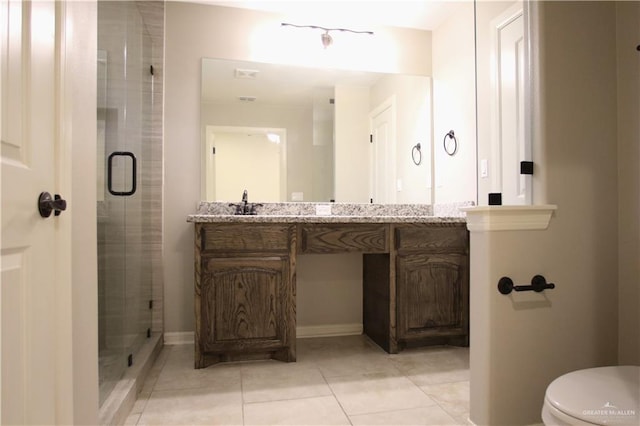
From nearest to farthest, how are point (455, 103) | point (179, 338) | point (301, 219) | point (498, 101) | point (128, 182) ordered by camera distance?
1. point (498, 101)
2. point (128, 182)
3. point (301, 219)
4. point (179, 338)
5. point (455, 103)

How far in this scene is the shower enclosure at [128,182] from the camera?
1.62 meters

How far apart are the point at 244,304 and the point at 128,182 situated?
0.90m

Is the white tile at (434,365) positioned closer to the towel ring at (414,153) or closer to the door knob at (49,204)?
the towel ring at (414,153)

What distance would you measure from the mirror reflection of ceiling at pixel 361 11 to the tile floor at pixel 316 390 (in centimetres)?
237

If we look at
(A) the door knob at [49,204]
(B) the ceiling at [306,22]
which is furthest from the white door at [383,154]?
(A) the door knob at [49,204]

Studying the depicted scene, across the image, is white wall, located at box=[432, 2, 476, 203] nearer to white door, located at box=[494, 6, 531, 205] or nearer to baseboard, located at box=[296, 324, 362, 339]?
white door, located at box=[494, 6, 531, 205]

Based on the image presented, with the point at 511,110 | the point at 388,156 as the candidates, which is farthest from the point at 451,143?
the point at 511,110

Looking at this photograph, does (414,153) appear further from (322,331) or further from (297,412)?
(297,412)

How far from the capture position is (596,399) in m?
0.91

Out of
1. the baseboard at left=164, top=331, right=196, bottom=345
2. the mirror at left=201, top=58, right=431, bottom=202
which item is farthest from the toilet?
the baseboard at left=164, top=331, right=196, bottom=345

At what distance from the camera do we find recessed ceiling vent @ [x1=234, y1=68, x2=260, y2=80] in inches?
103

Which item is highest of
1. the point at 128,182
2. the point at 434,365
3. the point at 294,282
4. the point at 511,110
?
the point at 511,110

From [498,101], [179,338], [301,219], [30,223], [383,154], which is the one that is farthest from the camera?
[383,154]

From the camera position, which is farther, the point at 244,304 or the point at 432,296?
the point at 432,296
